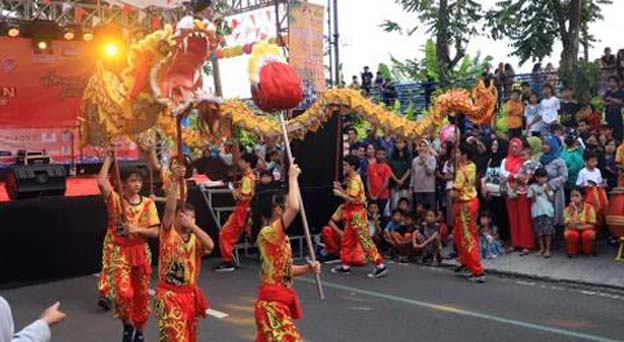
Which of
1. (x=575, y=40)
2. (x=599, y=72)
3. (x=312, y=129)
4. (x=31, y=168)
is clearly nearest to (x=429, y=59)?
(x=575, y=40)

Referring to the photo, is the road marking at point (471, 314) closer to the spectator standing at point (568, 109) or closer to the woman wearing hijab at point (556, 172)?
the woman wearing hijab at point (556, 172)

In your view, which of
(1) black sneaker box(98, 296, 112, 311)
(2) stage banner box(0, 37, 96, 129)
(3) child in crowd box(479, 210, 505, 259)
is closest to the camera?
(1) black sneaker box(98, 296, 112, 311)

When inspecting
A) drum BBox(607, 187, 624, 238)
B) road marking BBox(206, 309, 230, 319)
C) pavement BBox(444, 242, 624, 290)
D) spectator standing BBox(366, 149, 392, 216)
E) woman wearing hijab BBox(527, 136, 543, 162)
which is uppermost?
woman wearing hijab BBox(527, 136, 543, 162)

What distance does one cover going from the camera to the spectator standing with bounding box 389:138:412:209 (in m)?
11.1

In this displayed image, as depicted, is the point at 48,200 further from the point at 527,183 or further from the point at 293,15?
the point at 293,15

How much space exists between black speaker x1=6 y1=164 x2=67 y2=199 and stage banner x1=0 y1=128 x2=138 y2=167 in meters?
3.42

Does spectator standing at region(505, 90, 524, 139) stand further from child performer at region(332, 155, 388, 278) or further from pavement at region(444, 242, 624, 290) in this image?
child performer at region(332, 155, 388, 278)

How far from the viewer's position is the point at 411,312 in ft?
23.9

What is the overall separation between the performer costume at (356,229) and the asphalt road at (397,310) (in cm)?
28

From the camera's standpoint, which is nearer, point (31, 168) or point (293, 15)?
point (31, 168)

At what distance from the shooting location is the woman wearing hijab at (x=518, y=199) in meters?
9.78

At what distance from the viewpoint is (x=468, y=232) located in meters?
8.58

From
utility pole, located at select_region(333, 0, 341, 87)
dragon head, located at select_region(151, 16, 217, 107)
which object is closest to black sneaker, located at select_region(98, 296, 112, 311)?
dragon head, located at select_region(151, 16, 217, 107)

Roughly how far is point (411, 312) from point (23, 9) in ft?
29.3
